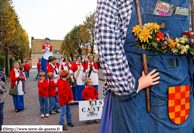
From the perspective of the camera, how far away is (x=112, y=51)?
46.1 inches

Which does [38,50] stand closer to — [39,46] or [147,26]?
[39,46]

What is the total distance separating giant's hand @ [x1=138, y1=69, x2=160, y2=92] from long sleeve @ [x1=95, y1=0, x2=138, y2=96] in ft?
0.14

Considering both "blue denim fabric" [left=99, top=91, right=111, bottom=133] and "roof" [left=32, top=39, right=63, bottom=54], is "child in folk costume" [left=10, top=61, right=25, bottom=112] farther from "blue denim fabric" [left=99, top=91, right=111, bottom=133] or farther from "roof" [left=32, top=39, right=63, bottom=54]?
"roof" [left=32, top=39, right=63, bottom=54]

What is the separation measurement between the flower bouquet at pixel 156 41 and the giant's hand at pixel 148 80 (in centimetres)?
20

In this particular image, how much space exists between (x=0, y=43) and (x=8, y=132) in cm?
1610

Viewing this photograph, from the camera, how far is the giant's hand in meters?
1.21

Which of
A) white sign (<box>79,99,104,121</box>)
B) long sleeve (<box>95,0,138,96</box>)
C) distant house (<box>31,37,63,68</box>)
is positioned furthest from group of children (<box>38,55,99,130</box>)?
distant house (<box>31,37,63,68</box>)

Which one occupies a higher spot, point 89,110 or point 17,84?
point 17,84

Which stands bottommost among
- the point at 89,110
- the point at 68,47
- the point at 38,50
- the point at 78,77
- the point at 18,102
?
the point at 18,102

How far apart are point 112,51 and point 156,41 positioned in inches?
15.2

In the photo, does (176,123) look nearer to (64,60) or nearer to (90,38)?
(64,60)

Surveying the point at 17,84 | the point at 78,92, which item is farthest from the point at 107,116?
the point at 78,92

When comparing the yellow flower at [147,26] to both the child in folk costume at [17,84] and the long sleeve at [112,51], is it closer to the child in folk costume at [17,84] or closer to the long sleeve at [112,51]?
the long sleeve at [112,51]

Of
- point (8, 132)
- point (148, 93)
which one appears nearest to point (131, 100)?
point (148, 93)
